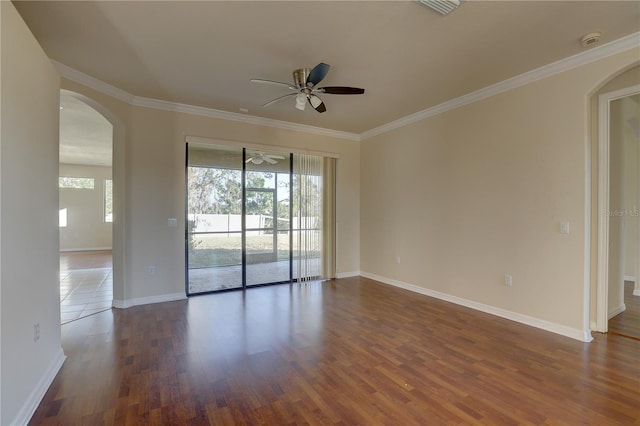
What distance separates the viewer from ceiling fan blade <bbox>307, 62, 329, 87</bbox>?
259cm

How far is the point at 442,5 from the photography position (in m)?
2.19

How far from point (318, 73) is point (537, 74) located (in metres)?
2.48

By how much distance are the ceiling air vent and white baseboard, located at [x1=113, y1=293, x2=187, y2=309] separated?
4562 millimetres

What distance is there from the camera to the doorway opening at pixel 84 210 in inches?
179

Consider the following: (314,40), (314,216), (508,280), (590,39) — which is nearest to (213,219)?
(314,216)

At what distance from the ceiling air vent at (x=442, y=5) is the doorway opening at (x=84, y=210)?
383 cm

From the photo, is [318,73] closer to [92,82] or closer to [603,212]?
[92,82]

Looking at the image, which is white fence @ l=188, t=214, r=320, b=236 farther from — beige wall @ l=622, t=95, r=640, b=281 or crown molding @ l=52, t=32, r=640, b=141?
beige wall @ l=622, t=95, r=640, b=281

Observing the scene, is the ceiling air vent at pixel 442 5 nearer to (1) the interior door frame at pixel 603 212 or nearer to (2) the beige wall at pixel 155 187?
(1) the interior door frame at pixel 603 212

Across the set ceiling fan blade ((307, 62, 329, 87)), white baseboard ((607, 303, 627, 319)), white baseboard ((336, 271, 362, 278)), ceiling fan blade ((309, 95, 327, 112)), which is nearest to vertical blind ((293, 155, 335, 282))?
white baseboard ((336, 271, 362, 278))

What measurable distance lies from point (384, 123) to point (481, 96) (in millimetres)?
1697

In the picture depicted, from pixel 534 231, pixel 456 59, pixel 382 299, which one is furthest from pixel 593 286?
pixel 456 59

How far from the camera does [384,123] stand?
17.2 ft

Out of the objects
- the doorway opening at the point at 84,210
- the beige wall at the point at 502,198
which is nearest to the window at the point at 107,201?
the doorway opening at the point at 84,210
